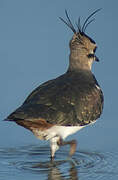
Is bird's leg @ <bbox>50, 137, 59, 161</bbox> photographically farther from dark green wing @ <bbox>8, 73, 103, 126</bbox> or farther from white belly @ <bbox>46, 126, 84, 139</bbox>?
dark green wing @ <bbox>8, 73, 103, 126</bbox>

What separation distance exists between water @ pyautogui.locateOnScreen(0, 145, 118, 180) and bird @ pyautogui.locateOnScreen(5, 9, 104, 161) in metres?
0.21

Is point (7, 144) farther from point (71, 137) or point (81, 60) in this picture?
point (81, 60)

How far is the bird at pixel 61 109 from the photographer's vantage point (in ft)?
22.9

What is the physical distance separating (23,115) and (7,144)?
1492mm

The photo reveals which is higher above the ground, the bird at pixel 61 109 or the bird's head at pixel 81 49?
the bird's head at pixel 81 49

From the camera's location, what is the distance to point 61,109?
7.20m

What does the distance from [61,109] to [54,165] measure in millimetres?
712

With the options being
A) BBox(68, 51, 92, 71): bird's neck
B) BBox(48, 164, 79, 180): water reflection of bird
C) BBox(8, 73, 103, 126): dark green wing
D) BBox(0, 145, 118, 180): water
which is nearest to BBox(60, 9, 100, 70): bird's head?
BBox(68, 51, 92, 71): bird's neck

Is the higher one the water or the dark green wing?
the dark green wing

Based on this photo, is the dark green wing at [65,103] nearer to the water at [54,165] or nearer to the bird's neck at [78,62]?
the bird's neck at [78,62]

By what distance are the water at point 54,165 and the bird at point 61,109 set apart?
21 cm

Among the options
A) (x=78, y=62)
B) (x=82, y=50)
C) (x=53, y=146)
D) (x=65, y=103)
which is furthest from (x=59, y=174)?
(x=82, y=50)

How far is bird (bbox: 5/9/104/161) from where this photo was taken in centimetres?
698

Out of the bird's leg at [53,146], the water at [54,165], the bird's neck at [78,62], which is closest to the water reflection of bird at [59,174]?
the water at [54,165]
